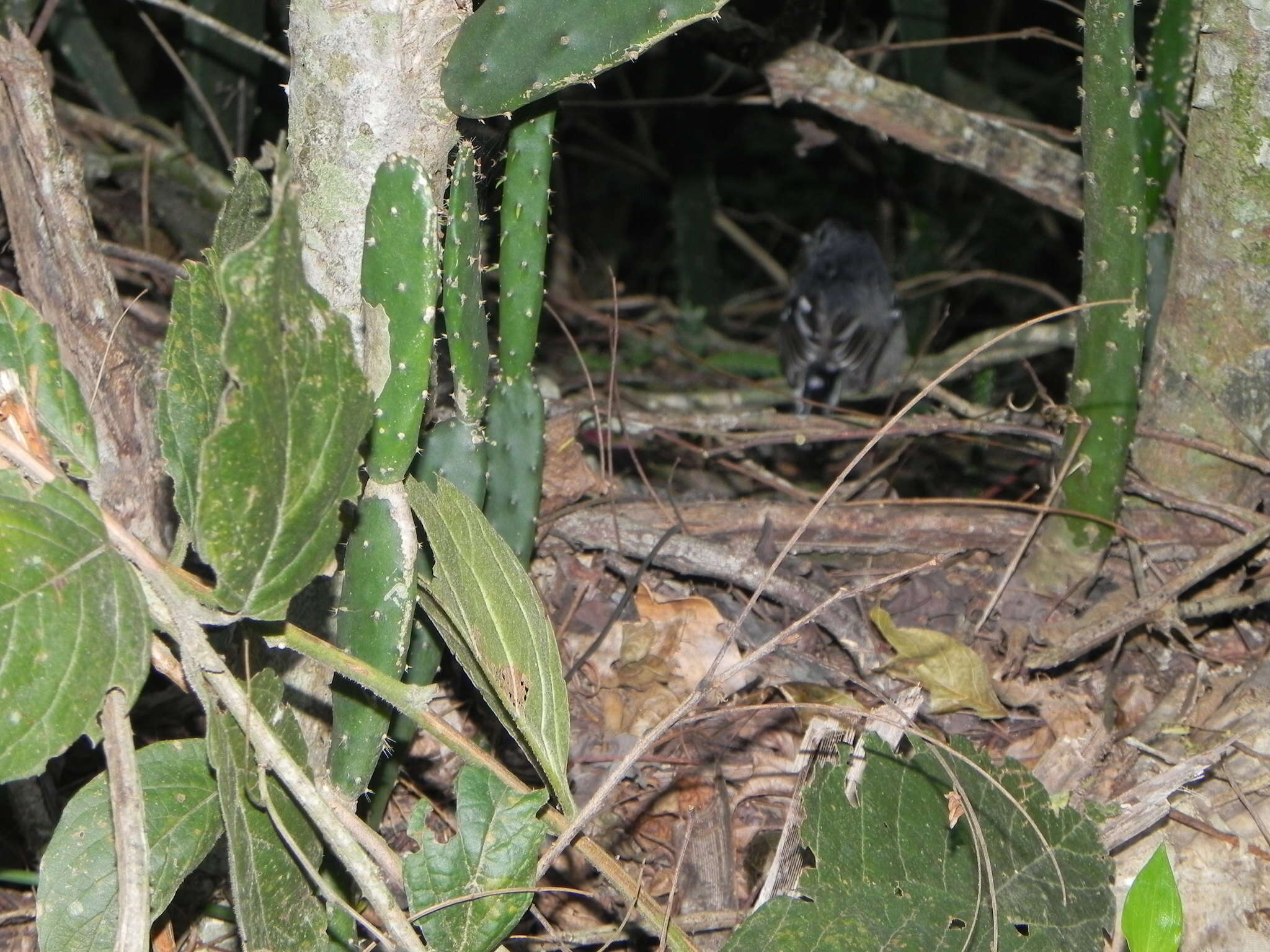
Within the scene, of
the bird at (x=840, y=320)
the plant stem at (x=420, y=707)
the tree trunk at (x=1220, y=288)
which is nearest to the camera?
the plant stem at (x=420, y=707)

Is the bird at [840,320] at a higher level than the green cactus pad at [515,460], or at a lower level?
lower

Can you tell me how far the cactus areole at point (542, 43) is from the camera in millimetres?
1558

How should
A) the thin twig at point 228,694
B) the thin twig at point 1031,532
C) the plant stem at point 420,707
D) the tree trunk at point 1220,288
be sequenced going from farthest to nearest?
the thin twig at point 1031,532 → the tree trunk at point 1220,288 → the plant stem at point 420,707 → the thin twig at point 228,694

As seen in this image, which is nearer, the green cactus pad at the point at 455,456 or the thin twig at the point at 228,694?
the thin twig at the point at 228,694

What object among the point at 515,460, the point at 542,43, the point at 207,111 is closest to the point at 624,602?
the point at 515,460

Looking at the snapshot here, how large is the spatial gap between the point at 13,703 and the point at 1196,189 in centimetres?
212

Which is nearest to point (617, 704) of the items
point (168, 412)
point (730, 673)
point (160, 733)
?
point (160, 733)

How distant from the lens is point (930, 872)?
162cm

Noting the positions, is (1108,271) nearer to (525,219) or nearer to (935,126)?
(525,219)

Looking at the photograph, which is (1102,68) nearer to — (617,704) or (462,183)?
(462,183)

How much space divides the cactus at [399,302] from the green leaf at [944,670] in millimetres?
1154

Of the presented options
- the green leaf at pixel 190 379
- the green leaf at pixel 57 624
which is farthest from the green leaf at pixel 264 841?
the green leaf at pixel 190 379

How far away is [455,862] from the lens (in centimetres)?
130

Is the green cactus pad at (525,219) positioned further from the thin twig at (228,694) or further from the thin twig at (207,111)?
the thin twig at (207,111)
